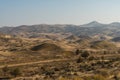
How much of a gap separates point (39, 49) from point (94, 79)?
257 feet

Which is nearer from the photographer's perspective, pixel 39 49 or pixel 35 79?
pixel 35 79

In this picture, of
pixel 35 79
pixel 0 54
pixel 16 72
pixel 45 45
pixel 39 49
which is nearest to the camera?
pixel 35 79

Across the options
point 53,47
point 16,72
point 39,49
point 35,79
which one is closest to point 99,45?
point 53,47

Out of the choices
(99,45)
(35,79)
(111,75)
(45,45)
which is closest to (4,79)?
(35,79)

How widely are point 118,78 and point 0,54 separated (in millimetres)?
66315

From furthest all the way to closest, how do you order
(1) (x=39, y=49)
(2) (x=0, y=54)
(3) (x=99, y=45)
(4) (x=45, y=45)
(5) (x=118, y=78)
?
(3) (x=99, y=45)
(4) (x=45, y=45)
(1) (x=39, y=49)
(2) (x=0, y=54)
(5) (x=118, y=78)

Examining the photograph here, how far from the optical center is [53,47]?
105250 millimetres

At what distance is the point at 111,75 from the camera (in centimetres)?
2648

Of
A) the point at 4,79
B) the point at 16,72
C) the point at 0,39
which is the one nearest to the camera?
the point at 4,79

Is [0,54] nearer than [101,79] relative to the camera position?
A: No

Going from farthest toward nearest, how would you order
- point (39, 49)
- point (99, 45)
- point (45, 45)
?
point (99, 45) → point (45, 45) → point (39, 49)

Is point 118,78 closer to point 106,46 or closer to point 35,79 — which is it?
point 35,79

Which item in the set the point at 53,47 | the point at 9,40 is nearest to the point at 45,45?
the point at 53,47

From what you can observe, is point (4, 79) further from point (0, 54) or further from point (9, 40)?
point (9, 40)
